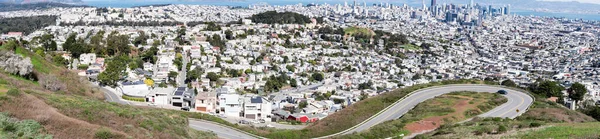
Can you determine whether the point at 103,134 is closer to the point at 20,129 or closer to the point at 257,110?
the point at 20,129

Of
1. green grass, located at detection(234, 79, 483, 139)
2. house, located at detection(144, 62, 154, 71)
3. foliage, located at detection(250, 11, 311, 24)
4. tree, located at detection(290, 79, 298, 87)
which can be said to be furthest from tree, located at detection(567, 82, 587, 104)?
foliage, located at detection(250, 11, 311, 24)

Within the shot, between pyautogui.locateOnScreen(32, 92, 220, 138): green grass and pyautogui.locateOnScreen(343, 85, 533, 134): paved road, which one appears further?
pyautogui.locateOnScreen(343, 85, 533, 134): paved road

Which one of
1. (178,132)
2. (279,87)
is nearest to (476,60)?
(279,87)

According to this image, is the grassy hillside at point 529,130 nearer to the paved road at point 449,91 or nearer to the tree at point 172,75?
the paved road at point 449,91

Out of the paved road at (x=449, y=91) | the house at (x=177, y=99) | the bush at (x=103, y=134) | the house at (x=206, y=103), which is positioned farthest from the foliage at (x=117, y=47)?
the bush at (x=103, y=134)

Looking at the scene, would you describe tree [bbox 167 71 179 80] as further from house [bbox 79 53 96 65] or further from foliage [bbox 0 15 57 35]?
foliage [bbox 0 15 57 35]
